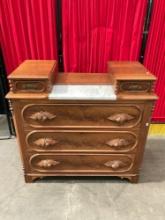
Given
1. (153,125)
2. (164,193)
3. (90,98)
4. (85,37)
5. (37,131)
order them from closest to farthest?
1. (90,98)
2. (37,131)
3. (164,193)
4. (85,37)
5. (153,125)

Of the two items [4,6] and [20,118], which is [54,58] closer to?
[4,6]

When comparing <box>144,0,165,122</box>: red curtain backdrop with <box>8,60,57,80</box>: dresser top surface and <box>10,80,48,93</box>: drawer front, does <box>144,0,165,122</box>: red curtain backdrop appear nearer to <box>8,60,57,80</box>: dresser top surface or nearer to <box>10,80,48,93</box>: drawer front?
<box>8,60,57,80</box>: dresser top surface

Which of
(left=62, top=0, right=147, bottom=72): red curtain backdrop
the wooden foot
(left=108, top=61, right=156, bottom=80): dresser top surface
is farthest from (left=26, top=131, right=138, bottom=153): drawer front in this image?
(left=62, top=0, right=147, bottom=72): red curtain backdrop

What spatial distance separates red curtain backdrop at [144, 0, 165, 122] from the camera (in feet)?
5.18

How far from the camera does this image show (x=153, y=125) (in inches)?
82.4

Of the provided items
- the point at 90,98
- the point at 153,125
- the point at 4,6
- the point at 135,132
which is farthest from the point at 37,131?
the point at 153,125

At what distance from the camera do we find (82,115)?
1324 mm

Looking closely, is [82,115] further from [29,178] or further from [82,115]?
[29,178]

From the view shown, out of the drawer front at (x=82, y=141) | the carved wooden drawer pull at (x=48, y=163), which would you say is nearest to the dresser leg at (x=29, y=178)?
the carved wooden drawer pull at (x=48, y=163)

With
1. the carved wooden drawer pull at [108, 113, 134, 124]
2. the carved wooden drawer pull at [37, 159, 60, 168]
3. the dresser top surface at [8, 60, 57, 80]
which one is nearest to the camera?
the dresser top surface at [8, 60, 57, 80]

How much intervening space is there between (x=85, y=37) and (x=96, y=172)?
115 cm

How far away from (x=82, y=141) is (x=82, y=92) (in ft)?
1.26

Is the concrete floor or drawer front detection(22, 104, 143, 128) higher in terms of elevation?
drawer front detection(22, 104, 143, 128)

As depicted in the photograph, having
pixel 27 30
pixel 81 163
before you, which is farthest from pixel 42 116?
pixel 27 30
